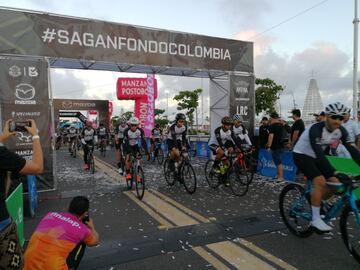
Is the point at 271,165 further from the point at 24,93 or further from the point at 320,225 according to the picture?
the point at 24,93

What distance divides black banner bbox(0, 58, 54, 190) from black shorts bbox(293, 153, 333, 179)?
21.6 feet

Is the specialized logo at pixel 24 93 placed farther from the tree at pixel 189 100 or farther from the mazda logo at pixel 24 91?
the tree at pixel 189 100

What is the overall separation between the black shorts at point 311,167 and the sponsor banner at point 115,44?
6.91m

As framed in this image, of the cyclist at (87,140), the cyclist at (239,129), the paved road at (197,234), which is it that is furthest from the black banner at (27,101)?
the cyclist at (239,129)

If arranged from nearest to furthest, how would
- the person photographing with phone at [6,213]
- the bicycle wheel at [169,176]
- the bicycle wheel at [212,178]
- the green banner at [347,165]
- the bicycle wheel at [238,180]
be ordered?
the person photographing with phone at [6,213] < the green banner at [347,165] < the bicycle wheel at [238,180] < the bicycle wheel at [212,178] < the bicycle wheel at [169,176]

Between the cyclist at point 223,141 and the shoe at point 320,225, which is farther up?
the cyclist at point 223,141

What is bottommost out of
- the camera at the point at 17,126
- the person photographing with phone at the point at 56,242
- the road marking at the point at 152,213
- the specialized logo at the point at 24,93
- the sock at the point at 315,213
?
the road marking at the point at 152,213

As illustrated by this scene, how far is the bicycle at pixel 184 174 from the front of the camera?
8.33 m

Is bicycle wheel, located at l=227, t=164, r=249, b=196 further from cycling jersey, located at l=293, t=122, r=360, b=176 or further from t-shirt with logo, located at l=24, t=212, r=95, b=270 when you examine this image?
t-shirt with logo, located at l=24, t=212, r=95, b=270

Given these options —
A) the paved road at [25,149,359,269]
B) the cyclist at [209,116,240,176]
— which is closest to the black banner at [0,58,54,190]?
the paved road at [25,149,359,269]

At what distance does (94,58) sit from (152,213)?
540cm

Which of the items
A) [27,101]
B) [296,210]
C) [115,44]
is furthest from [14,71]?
[296,210]

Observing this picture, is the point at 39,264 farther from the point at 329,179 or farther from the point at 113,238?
the point at 329,179

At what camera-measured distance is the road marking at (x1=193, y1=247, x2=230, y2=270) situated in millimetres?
4059
